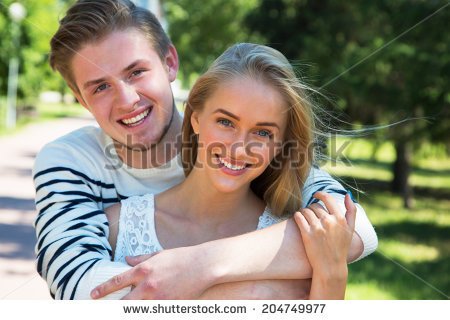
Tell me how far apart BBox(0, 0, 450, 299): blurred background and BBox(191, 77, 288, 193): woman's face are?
29 cm

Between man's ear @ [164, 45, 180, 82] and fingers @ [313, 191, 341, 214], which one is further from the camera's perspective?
man's ear @ [164, 45, 180, 82]

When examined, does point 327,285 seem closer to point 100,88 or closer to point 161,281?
point 161,281

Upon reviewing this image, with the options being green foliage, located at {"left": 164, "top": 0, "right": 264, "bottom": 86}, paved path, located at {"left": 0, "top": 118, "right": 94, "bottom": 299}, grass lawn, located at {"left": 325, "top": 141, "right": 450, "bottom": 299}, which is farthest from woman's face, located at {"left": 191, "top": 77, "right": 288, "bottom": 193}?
green foliage, located at {"left": 164, "top": 0, "right": 264, "bottom": 86}

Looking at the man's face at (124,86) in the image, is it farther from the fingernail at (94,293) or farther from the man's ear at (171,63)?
the fingernail at (94,293)

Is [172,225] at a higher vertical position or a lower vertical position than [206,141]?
lower

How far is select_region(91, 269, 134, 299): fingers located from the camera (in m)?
1.87

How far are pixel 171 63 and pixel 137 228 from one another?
88 centimetres

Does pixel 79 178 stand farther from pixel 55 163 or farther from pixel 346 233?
pixel 346 233

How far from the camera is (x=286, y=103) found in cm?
219

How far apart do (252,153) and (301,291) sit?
0.46 m

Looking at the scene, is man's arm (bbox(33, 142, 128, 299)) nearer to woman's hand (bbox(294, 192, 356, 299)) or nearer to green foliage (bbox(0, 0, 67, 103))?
woman's hand (bbox(294, 192, 356, 299))

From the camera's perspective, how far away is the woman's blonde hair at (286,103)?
2.18 meters
